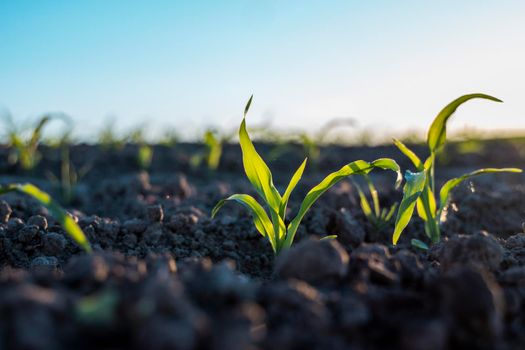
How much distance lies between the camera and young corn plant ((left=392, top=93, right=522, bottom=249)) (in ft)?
5.52

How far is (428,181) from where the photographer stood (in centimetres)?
193

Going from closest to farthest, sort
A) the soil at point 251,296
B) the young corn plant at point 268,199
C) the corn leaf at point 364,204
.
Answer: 1. the soil at point 251,296
2. the young corn plant at point 268,199
3. the corn leaf at point 364,204

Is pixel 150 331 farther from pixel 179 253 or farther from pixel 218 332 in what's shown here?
pixel 179 253

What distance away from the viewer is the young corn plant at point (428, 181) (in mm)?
1684

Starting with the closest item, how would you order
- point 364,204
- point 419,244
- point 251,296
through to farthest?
point 251,296 → point 419,244 → point 364,204

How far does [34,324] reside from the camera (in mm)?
702

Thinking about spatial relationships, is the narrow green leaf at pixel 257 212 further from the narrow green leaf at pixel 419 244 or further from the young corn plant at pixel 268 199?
the narrow green leaf at pixel 419 244

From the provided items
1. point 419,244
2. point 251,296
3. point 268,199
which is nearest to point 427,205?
point 419,244

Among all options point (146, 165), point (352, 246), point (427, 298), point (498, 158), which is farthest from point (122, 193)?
point (498, 158)

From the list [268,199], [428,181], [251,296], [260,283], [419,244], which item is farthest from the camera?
[428,181]

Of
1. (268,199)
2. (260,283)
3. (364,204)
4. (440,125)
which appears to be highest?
(440,125)

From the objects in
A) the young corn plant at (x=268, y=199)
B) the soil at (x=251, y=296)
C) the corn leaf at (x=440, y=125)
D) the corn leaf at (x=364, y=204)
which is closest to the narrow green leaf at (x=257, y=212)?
the young corn plant at (x=268, y=199)

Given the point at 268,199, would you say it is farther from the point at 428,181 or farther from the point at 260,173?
the point at 428,181

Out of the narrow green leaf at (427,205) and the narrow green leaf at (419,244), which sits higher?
the narrow green leaf at (427,205)
